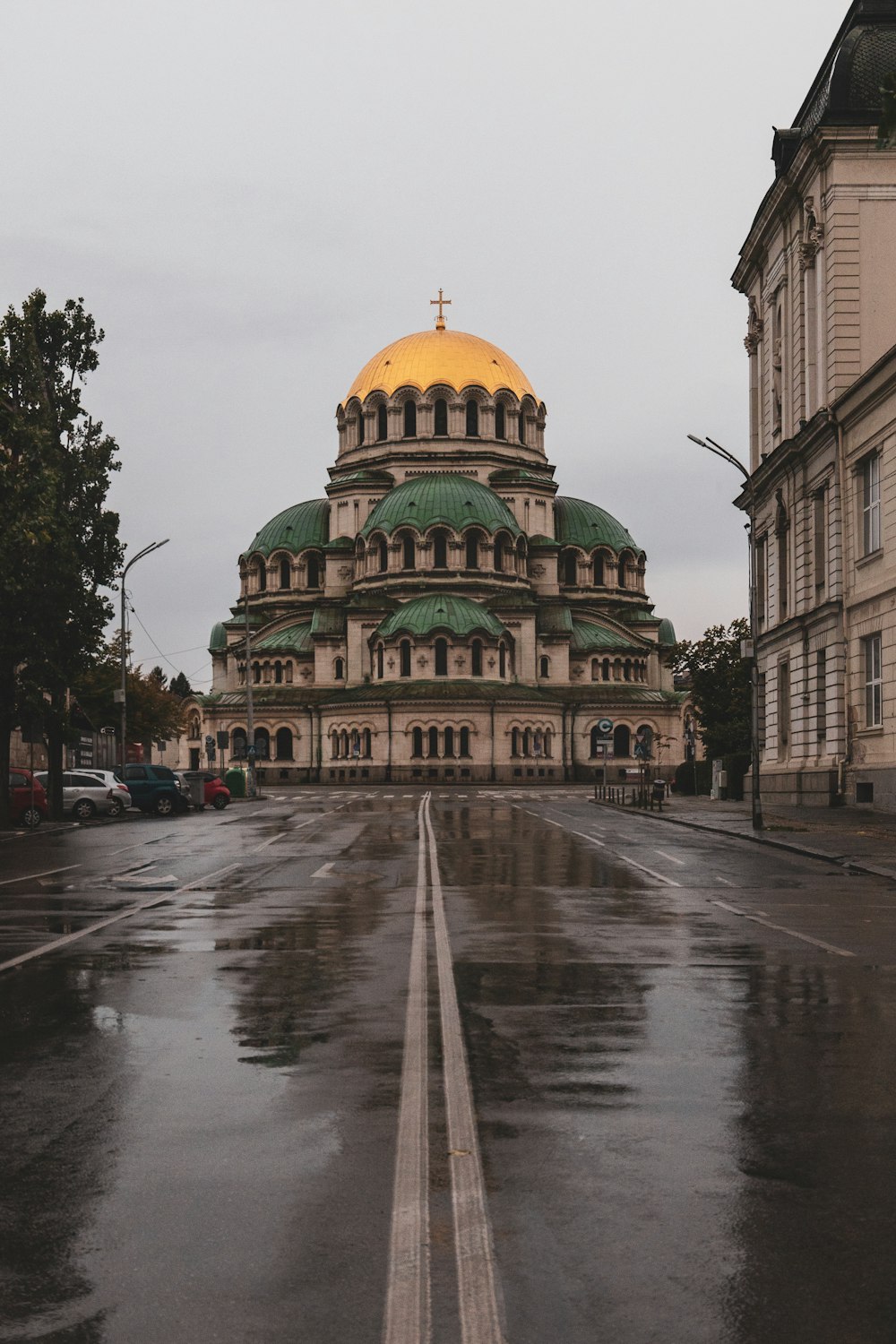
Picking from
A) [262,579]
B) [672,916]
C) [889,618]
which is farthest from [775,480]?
[262,579]

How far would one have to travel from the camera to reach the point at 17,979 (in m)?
11.0

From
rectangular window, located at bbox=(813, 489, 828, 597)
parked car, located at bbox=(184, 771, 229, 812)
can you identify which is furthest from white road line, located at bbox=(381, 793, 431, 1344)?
parked car, located at bbox=(184, 771, 229, 812)

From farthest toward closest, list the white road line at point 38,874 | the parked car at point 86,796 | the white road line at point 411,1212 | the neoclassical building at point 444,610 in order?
1. the neoclassical building at point 444,610
2. the parked car at point 86,796
3. the white road line at point 38,874
4. the white road line at point 411,1212

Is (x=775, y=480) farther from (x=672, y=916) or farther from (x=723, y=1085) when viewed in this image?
(x=723, y=1085)

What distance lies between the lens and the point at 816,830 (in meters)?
31.8

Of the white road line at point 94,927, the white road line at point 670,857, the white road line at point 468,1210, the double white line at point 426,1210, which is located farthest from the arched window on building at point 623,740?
the white road line at point 468,1210

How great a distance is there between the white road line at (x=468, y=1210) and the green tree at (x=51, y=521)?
26514 mm

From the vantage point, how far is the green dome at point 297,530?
11650 centimetres

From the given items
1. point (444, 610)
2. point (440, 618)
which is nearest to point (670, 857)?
point (440, 618)

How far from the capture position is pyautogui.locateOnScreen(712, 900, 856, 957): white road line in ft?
41.9

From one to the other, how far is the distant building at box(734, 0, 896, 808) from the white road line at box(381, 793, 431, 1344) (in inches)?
1167

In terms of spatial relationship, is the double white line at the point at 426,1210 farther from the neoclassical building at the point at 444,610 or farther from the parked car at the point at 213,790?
the neoclassical building at the point at 444,610

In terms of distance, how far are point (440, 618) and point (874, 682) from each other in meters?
62.6

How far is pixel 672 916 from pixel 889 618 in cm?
2190
